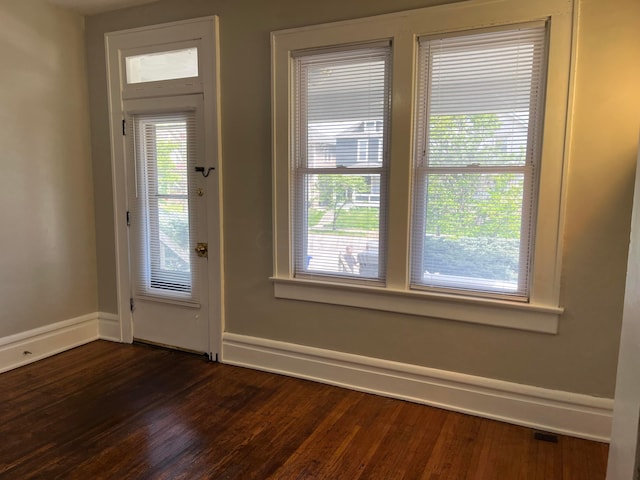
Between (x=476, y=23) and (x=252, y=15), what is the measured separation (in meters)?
1.45

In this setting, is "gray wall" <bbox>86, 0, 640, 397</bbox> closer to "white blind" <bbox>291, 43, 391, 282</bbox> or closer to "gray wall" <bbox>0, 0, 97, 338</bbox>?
"gray wall" <bbox>0, 0, 97, 338</bbox>

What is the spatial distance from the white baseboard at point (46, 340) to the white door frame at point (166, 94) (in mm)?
295

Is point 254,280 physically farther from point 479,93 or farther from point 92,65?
point 92,65

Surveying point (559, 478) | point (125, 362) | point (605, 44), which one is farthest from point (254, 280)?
point (605, 44)

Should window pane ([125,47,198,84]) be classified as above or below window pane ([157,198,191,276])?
above

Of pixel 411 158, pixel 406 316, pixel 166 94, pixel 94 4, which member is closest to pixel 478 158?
pixel 411 158

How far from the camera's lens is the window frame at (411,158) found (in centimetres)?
228

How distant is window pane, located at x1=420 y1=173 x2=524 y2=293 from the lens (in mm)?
2475

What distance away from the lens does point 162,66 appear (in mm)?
3340

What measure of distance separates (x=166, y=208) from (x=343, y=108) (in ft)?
5.28

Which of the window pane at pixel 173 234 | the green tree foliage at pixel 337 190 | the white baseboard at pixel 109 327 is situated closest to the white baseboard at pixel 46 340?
the white baseboard at pixel 109 327

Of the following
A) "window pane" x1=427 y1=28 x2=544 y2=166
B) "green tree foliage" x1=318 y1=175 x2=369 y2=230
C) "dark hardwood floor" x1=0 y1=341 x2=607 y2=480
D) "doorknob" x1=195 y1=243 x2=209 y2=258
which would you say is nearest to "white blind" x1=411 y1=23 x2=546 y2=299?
"window pane" x1=427 y1=28 x2=544 y2=166

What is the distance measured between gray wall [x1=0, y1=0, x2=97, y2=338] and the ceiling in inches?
3.7

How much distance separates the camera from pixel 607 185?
7.37 ft
